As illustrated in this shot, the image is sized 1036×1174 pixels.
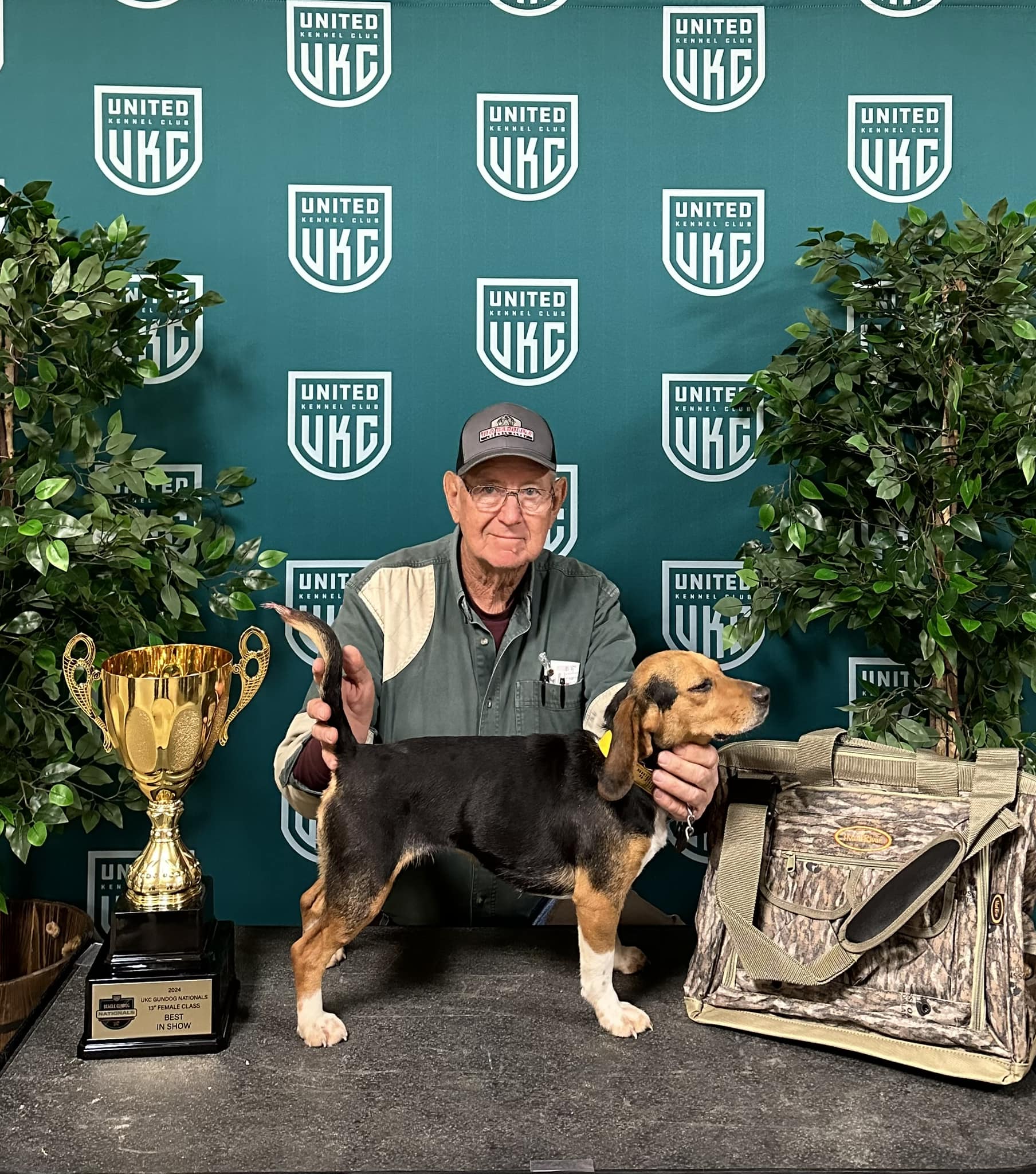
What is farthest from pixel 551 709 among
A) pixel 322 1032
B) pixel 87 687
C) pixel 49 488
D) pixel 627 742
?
pixel 49 488

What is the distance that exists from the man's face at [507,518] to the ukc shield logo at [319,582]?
26.0 inches

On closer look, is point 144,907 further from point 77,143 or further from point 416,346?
point 77,143

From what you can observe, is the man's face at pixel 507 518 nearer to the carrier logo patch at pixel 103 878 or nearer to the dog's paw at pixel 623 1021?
the dog's paw at pixel 623 1021

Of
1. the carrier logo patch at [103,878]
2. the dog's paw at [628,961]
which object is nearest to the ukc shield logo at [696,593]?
the dog's paw at [628,961]

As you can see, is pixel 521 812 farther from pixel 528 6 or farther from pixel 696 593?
→ pixel 528 6

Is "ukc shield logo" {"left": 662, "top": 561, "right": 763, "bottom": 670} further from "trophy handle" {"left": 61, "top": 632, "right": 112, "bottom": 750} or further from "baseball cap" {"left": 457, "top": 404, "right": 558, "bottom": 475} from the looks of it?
"trophy handle" {"left": 61, "top": 632, "right": 112, "bottom": 750}

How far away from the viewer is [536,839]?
6.01ft

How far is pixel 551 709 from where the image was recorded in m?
2.53

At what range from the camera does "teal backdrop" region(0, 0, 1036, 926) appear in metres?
2.79

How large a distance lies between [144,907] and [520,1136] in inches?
29.2

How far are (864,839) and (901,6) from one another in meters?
2.33

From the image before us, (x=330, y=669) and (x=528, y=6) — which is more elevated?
(x=528, y=6)

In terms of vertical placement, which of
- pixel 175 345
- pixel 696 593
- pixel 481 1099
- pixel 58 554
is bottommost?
pixel 481 1099

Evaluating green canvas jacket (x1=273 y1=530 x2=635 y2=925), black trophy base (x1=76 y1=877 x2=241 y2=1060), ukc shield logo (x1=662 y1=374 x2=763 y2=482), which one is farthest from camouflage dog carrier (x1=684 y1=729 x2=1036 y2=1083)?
ukc shield logo (x1=662 y1=374 x2=763 y2=482)
